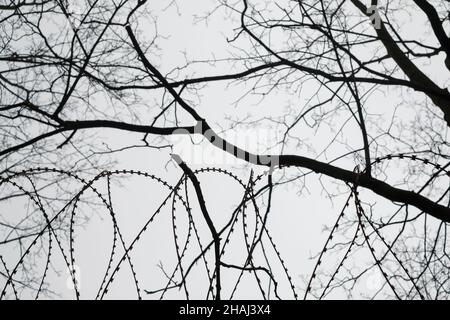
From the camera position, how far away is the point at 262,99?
18.6 ft

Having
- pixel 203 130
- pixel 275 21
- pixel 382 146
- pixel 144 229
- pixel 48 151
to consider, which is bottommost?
pixel 144 229

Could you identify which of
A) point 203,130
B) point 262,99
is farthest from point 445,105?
point 203,130

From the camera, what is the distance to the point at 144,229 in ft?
8.80

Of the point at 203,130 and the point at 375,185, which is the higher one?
the point at 203,130
